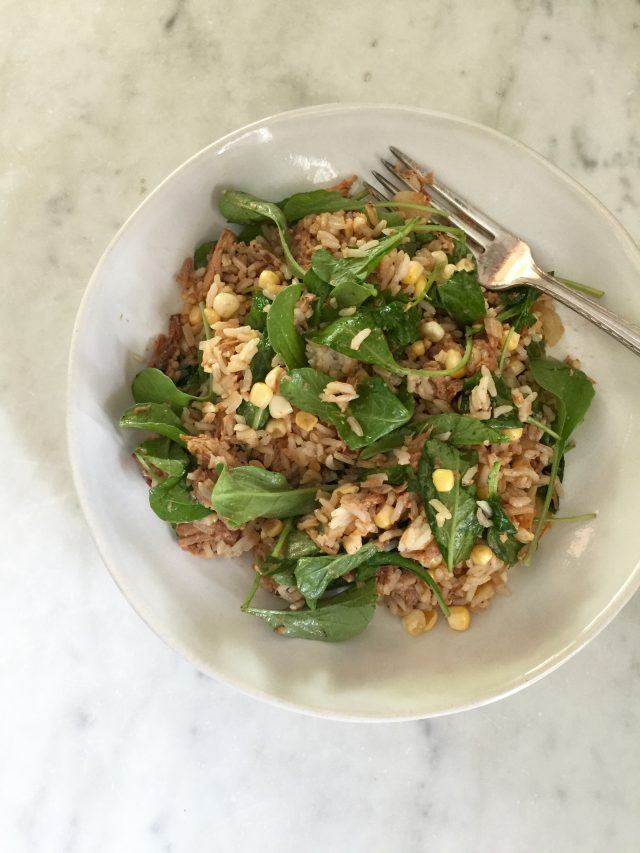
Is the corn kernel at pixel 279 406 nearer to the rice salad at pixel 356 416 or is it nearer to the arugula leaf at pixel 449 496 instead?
the rice salad at pixel 356 416

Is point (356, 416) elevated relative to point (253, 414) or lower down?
elevated

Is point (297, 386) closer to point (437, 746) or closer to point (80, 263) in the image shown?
point (80, 263)

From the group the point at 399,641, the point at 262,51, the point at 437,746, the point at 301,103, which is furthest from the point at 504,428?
the point at 262,51

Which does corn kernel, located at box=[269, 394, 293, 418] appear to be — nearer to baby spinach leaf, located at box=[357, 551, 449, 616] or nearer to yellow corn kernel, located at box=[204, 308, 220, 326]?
yellow corn kernel, located at box=[204, 308, 220, 326]

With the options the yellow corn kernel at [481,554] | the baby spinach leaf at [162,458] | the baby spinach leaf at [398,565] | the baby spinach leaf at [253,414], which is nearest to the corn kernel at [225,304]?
the baby spinach leaf at [253,414]

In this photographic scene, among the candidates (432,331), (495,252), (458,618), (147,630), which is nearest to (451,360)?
(432,331)

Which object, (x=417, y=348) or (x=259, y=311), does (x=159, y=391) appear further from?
(x=417, y=348)
